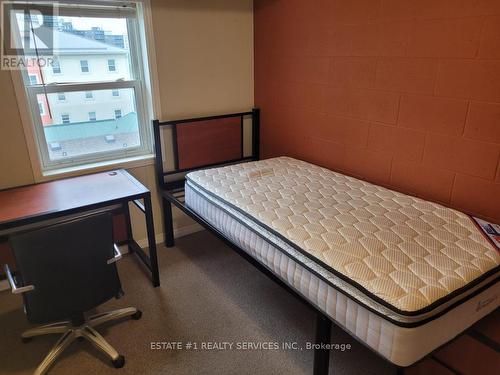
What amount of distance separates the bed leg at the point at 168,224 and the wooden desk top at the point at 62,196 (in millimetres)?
473

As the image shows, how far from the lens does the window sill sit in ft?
8.21

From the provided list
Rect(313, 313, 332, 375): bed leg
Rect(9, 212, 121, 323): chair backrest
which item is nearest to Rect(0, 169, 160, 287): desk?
Rect(9, 212, 121, 323): chair backrest

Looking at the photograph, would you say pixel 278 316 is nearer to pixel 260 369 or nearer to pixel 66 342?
pixel 260 369

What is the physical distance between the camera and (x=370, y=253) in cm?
156

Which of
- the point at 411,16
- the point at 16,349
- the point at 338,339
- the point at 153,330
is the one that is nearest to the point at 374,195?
the point at 338,339

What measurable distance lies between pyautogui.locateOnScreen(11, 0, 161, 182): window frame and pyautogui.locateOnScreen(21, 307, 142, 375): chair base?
3.26 ft

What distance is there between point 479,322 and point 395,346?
54 cm

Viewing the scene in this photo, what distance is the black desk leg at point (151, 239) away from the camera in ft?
7.66

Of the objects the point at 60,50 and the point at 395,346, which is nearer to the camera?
the point at 395,346

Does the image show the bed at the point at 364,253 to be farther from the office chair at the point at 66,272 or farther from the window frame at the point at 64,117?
the window frame at the point at 64,117

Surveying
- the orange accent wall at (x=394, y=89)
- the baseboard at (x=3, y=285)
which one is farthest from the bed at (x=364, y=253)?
the baseboard at (x=3, y=285)

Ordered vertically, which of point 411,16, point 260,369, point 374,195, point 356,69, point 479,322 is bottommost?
point 260,369

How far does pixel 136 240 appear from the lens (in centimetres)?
298

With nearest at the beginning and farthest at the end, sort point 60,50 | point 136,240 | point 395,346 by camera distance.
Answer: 1. point 395,346
2. point 60,50
3. point 136,240
